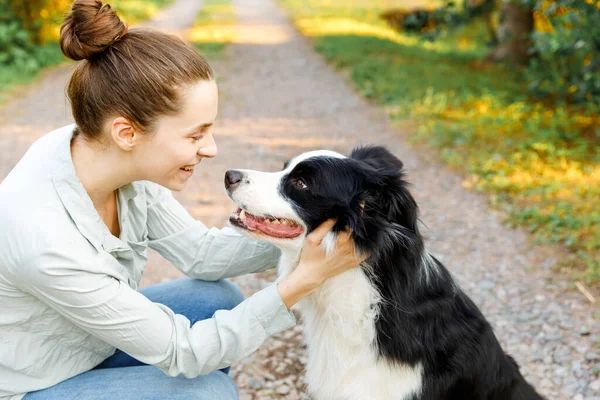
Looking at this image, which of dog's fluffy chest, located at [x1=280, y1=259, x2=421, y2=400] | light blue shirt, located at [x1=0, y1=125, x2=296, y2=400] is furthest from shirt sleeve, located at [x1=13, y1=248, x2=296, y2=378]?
dog's fluffy chest, located at [x1=280, y1=259, x2=421, y2=400]

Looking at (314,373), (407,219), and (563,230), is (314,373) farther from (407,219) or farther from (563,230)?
(563,230)

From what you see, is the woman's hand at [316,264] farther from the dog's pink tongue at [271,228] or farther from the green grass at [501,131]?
the green grass at [501,131]

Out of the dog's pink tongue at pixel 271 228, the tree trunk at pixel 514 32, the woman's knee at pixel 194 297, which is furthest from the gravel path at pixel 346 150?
the tree trunk at pixel 514 32

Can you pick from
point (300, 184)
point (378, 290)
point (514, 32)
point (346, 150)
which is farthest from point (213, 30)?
point (378, 290)

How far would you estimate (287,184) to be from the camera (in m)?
2.12

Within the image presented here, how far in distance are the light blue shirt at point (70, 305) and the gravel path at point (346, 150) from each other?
100cm

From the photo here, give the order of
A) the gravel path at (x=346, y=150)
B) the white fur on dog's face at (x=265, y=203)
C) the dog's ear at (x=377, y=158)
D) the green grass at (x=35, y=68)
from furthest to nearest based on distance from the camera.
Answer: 1. the green grass at (x=35, y=68)
2. the gravel path at (x=346, y=150)
3. the dog's ear at (x=377, y=158)
4. the white fur on dog's face at (x=265, y=203)

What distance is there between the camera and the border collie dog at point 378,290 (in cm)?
201

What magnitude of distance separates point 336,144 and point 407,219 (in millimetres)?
4564

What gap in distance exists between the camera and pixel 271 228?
208cm

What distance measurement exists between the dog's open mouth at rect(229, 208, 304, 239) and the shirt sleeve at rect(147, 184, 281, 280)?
0.34 meters

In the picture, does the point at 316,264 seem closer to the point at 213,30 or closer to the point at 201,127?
the point at 201,127

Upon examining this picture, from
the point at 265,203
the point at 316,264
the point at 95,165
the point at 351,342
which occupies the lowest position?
the point at 351,342

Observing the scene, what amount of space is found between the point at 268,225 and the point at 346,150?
423 cm
